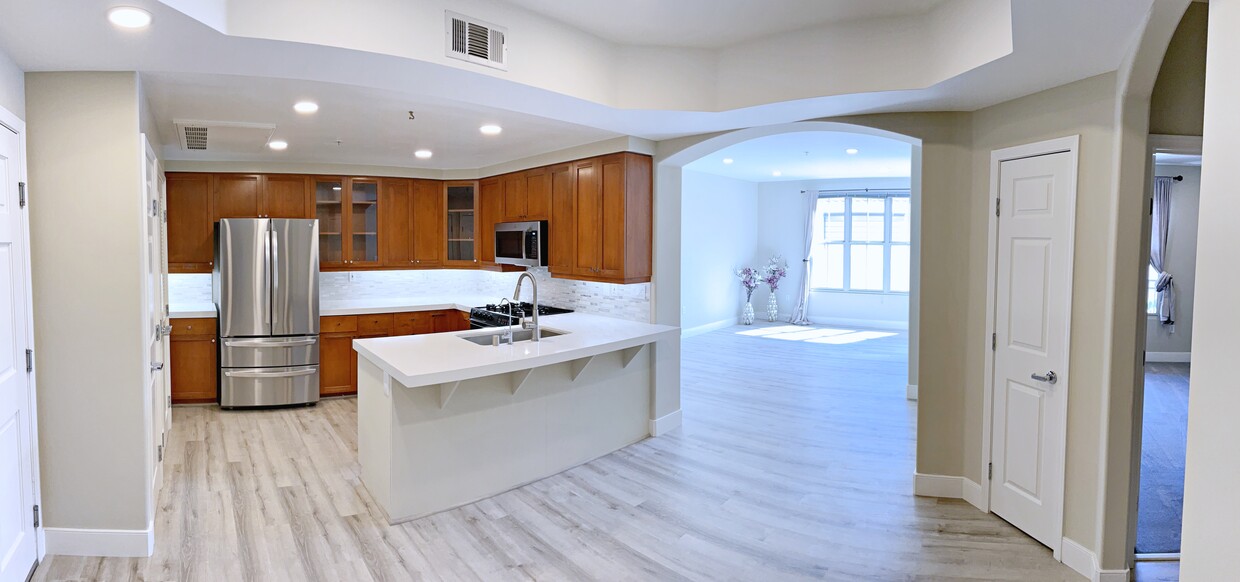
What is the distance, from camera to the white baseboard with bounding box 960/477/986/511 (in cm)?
354

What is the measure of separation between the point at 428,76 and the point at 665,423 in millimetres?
3082

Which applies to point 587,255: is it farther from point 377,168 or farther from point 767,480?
point 377,168

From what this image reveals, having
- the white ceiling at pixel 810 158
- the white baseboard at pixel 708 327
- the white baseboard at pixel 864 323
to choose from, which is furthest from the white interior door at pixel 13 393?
the white baseboard at pixel 864 323

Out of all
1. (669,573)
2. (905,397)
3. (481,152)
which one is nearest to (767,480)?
(669,573)

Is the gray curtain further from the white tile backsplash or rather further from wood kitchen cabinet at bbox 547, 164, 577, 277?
wood kitchen cabinet at bbox 547, 164, 577, 277

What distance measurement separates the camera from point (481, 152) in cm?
557

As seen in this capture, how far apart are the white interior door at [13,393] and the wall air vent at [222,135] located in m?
1.61

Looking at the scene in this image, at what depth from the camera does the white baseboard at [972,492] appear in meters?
3.54

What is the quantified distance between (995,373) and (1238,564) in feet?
7.90

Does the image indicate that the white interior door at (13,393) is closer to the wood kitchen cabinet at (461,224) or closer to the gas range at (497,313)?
the gas range at (497,313)

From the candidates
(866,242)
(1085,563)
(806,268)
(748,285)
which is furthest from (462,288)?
(866,242)

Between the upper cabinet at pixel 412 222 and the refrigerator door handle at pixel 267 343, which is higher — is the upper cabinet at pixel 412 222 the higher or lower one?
the higher one

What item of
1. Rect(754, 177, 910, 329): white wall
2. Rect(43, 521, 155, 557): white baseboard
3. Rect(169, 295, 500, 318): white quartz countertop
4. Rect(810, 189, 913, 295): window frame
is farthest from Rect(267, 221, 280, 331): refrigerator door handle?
Rect(810, 189, 913, 295): window frame

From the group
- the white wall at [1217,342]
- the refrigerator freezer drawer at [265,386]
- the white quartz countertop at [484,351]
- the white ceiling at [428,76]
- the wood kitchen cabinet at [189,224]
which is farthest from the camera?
the wood kitchen cabinet at [189,224]
